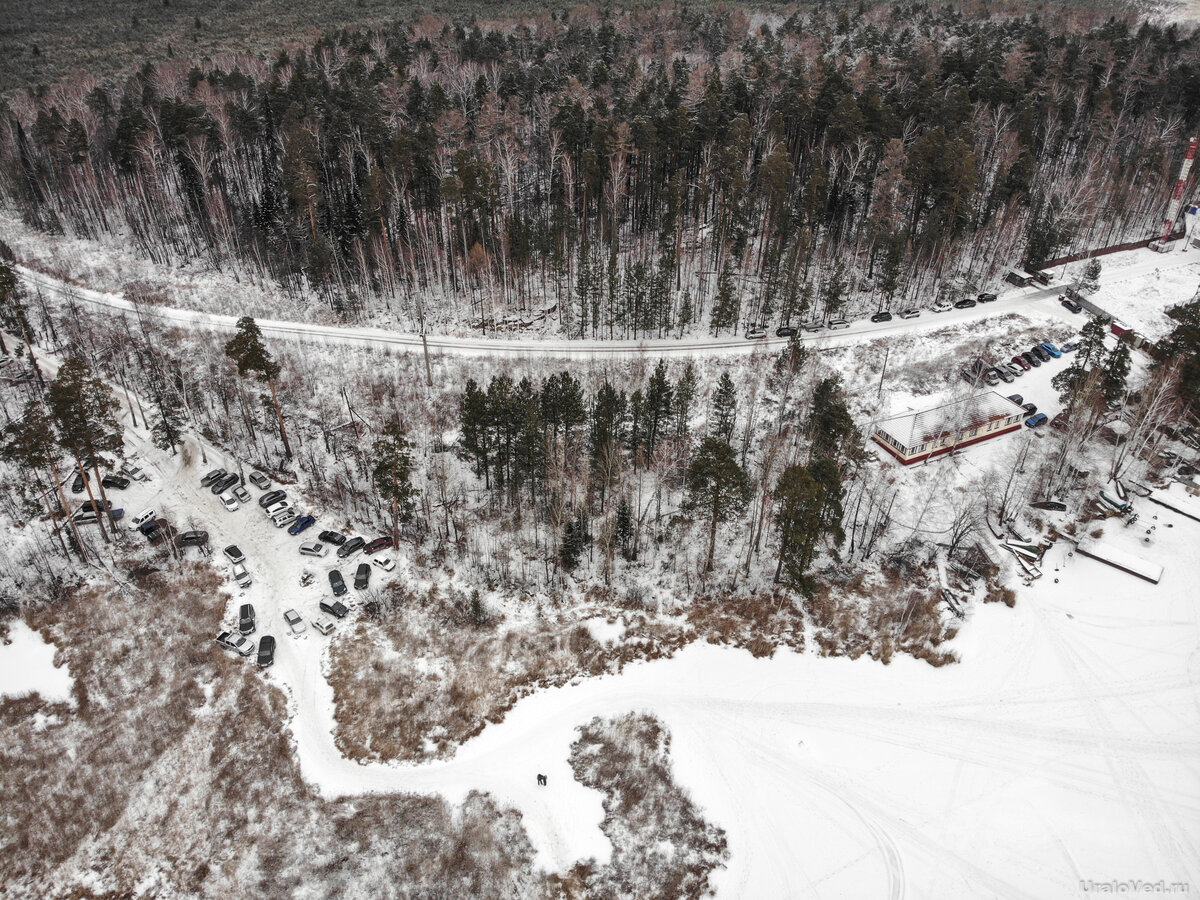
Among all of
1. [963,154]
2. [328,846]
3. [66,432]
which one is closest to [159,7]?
[66,432]

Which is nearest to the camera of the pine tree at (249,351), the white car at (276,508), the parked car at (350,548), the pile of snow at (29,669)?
the pile of snow at (29,669)

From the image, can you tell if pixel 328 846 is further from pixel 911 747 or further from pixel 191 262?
pixel 191 262

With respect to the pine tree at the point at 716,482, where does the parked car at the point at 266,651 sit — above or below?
below

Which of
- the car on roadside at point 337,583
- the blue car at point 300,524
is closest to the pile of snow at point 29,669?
the blue car at point 300,524

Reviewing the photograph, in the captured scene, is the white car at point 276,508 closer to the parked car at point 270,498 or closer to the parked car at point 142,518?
the parked car at point 270,498

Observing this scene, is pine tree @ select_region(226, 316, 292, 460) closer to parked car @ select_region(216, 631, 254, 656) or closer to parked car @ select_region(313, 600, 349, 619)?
parked car @ select_region(313, 600, 349, 619)

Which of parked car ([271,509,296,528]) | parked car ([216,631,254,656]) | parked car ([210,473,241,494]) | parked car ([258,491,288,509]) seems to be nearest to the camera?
parked car ([216,631,254,656])

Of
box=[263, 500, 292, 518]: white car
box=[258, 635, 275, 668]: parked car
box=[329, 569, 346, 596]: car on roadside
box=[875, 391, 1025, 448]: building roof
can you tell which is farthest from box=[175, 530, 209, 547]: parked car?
box=[875, 391, 1025, 448]: building roof
